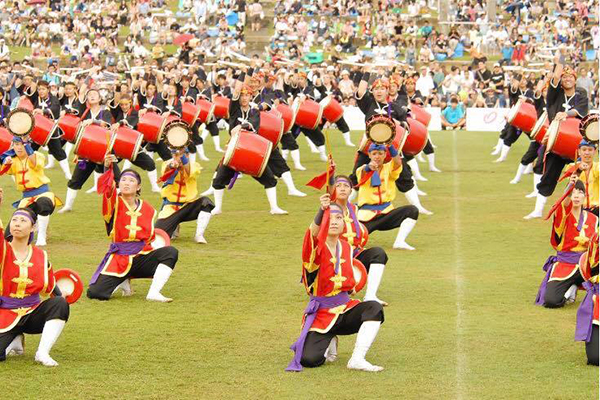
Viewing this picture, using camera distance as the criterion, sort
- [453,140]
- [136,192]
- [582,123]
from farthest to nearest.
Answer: [453,140]
[582,123]
[136,192]

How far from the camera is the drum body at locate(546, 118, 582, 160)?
40.9ft

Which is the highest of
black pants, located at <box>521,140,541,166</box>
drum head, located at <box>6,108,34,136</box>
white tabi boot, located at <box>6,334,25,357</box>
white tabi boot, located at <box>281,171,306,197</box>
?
drum head, located at <box>6,108,34,136</box>

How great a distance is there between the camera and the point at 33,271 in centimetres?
738

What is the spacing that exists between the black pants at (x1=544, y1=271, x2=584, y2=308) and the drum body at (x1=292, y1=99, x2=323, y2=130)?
25.6ft

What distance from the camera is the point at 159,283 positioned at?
945 centimetres

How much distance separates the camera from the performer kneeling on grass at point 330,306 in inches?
289

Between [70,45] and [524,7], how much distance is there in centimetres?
1158

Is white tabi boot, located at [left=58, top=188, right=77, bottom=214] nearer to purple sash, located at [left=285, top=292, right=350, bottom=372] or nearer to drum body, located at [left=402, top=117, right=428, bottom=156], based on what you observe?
drum body, located at [left=402, top=117, right=428, bottom=156]

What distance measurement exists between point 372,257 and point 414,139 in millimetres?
5121

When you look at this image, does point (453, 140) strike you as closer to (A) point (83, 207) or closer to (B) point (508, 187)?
(B) point (508, 187)

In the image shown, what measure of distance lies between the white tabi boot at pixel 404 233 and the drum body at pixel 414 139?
7.54 feet

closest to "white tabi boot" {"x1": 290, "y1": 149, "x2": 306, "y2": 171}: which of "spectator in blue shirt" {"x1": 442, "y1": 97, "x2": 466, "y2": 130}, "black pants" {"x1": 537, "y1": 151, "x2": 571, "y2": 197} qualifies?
"black pants" {"x1": 537, "y1": 151, "x2": 571, "y2": 197}

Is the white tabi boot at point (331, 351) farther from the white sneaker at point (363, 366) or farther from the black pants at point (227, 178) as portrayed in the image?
the black pants at point (227, 178)

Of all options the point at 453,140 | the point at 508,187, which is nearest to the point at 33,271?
the point at 508,187
